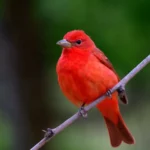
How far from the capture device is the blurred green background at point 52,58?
796cm

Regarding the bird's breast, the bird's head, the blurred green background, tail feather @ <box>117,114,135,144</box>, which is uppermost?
the blurred green background

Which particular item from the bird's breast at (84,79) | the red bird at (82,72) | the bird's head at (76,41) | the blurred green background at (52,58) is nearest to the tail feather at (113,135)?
the red bird at (82,72)

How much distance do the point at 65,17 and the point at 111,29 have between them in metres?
0.53

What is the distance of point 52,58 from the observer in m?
8.48

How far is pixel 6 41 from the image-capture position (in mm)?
8852

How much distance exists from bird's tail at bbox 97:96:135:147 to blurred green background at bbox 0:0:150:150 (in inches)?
46.9

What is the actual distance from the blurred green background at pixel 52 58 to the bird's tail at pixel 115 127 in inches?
46.9

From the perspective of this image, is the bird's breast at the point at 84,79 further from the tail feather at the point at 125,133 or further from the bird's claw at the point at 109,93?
the tail feather at the point at 125,133

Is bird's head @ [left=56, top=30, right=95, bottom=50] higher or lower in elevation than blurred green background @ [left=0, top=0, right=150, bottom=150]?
lower

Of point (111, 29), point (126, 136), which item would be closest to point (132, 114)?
point (111, 29)

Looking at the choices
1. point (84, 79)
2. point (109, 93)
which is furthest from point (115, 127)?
point (84, 79)

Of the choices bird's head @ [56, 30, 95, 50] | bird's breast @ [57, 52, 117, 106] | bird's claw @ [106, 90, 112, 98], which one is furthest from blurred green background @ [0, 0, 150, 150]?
bird's claw @ [106, 90, 112, 98]

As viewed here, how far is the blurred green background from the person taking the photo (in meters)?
7.96

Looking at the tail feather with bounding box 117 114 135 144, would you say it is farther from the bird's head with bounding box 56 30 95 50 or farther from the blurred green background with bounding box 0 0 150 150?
the blurred green background with bounding box 0 0 150 150
